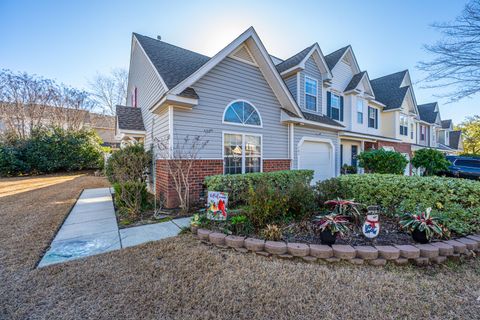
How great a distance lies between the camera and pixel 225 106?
290 inches

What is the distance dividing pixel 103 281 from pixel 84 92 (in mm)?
27384

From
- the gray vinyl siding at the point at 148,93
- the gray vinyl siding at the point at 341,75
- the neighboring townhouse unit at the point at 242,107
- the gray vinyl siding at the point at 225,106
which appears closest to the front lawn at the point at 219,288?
the neighboring townhouse unit at the point at 242,107

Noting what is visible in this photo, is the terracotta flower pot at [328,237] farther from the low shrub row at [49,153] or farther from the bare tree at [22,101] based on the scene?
the bare tree at [22,101]

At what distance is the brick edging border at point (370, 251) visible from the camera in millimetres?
3158

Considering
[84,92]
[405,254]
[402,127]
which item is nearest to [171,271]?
[405,254]

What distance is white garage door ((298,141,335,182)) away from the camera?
1010 centimetres

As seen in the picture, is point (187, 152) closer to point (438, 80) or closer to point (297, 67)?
point (297, 67)

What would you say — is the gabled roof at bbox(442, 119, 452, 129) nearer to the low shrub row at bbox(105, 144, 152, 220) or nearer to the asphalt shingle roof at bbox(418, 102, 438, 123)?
the asphalt shingle roof at bbox(418, 102, 438, 123)

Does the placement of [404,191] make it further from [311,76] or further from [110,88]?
[110,88]

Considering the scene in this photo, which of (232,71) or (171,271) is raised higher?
(232,71)

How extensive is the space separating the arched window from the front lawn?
501 centimetres

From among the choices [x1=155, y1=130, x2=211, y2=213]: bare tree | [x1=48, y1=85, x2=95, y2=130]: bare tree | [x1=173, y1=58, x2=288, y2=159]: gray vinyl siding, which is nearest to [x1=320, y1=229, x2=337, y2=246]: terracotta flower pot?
[x1=155, y1=130, x2=211, y2=213]: bare tree

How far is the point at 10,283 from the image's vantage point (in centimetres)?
269

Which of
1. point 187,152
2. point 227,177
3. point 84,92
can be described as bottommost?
point 227,177
